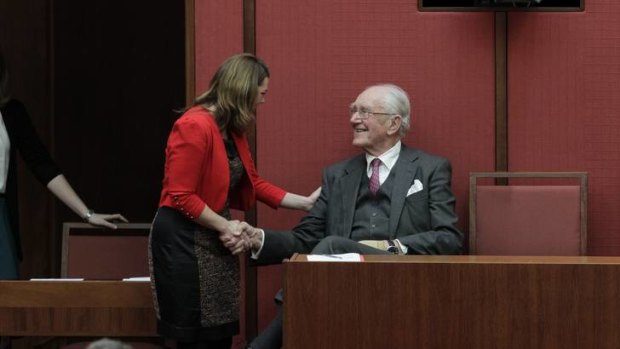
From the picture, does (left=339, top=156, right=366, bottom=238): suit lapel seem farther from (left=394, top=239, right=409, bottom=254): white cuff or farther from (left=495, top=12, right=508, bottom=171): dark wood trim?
(left=495, top=12, right=508, bottom=171): dark wood trim

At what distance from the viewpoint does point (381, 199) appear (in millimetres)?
4336

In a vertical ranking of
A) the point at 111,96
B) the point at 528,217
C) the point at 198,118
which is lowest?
the point at 528,217

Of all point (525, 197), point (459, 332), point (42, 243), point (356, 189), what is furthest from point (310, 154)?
point (42, 243)

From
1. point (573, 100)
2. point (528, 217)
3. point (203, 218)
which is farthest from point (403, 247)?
point (573, 100)

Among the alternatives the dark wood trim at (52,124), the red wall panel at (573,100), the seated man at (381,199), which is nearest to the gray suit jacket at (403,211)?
the seated man at (381,199)

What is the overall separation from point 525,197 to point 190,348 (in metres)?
1.55

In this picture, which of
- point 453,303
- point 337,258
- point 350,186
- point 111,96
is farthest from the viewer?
point 111,96

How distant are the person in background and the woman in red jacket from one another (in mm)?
743

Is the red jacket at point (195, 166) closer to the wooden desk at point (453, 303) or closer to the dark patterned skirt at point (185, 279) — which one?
the dark patterned skirt at point (185, 279)

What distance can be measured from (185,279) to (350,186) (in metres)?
0.88

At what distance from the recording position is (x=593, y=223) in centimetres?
468

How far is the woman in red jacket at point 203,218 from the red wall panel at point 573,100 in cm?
130

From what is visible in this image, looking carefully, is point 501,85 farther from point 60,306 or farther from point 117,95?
point 117,95

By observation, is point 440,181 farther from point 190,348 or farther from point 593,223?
point 190,348
